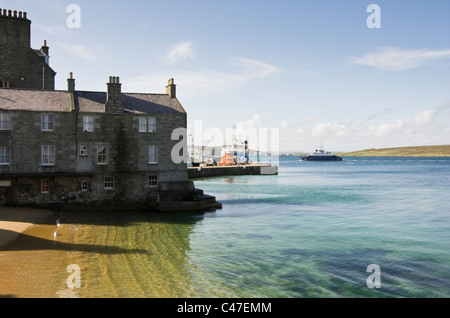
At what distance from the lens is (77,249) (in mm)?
20297

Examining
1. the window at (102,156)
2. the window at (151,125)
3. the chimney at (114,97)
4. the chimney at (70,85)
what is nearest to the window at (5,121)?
the chimney at (70,85)

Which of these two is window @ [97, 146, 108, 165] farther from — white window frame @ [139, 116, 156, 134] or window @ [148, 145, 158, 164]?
window @ [148, 145, 158, 164]

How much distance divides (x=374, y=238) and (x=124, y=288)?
58.8ft

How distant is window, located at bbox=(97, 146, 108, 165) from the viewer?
103 feet

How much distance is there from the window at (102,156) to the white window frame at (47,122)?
3978mm

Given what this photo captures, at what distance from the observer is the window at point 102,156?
31438 mm

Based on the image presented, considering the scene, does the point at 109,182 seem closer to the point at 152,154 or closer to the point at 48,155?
the point at 152,154

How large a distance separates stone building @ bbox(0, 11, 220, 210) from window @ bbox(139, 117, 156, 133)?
0.09 metres

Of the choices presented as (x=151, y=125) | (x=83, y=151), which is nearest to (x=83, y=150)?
(x=83, y=151)

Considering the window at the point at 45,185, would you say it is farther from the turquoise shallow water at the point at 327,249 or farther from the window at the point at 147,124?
the turquoise shallow water at the point at 327,249

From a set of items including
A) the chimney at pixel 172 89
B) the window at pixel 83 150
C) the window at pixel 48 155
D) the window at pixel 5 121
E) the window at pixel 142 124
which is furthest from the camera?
the chimney at pixel 172 89
